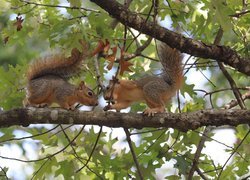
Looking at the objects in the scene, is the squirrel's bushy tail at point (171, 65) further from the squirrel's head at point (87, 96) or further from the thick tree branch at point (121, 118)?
the thick tree branch at point (121, 118)

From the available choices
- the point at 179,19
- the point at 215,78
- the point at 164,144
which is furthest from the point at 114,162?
the point at 215,78

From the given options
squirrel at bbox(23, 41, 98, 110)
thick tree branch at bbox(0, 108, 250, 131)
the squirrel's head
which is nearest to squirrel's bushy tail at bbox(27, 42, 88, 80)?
squirrel at bbox(23, 41, 98, 110)

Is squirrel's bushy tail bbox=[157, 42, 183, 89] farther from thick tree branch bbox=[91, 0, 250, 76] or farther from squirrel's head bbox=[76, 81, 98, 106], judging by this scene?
squirrel's head bbox=[76, 81, 98, 106]

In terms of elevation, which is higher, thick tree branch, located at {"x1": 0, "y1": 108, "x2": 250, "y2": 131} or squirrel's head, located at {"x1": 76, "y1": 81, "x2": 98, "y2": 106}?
squirrel's head, located at {"x1": 76, "y1": 81, "x2": 98, "y2": 106}

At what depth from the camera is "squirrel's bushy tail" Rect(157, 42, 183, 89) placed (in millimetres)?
3477

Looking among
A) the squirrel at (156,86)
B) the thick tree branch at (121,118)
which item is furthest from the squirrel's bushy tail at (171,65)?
the thick tree branch at (121,118)

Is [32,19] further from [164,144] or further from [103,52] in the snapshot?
[164,144]

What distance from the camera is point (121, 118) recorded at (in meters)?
2.83

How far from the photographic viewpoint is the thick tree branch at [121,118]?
2.79 meters

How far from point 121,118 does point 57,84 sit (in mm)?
841

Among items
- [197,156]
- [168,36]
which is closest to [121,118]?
[168,36]

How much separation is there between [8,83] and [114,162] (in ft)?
3.01

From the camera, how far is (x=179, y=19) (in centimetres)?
382

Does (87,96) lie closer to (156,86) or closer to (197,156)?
(156,86)
